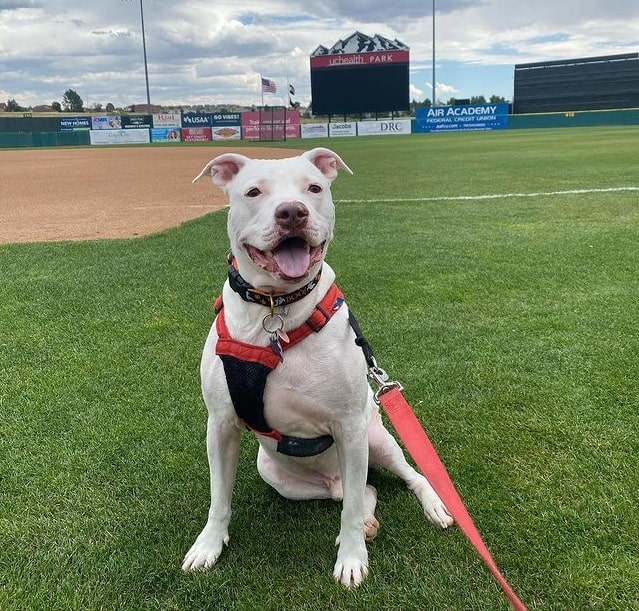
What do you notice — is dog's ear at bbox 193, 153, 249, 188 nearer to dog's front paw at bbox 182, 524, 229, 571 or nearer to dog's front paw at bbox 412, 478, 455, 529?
dog's front paw at bbox 182, 524, 229, 571

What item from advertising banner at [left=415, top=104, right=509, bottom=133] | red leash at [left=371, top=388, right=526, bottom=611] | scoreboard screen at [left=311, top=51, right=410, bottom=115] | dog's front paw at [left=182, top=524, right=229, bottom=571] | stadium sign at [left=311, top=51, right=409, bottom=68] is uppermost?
stadium sign at [left=311, top=51, right=409, bottom=68]

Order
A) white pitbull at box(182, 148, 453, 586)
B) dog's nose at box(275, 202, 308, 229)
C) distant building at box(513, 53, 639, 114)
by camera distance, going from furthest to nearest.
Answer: distant building at box(513, 53, 639, 114) → white pitbull at box(182, 148, 453, 586) → dog's nose at box(275, 202, 308, 229)

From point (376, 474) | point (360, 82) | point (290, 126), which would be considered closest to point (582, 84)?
point (360, 82)

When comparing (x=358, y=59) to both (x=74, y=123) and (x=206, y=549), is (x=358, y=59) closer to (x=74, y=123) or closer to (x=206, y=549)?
(x=74, y=123)

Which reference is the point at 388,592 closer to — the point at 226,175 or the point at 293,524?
the point at 293,524

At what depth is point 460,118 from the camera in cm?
5250

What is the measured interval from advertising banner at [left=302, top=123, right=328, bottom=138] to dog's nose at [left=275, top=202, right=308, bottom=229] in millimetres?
51523

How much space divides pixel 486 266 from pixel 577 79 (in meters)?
70.3

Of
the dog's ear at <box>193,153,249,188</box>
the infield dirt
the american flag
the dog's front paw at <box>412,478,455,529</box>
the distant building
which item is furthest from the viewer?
the distant building

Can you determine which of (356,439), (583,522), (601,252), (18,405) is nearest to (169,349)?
(18,405)

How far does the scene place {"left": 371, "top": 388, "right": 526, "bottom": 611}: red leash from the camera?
7.38 ft

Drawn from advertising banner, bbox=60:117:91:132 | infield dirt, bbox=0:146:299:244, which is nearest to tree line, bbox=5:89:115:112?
advertising banner, bbox=60:117:91:132

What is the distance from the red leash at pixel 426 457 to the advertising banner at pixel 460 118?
2064 inches

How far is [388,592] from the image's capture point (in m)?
2.41
